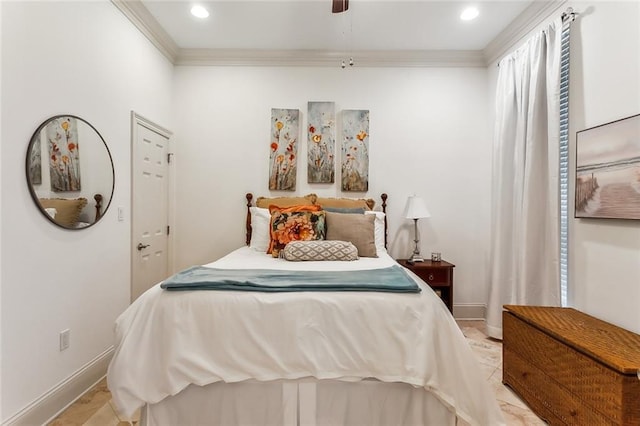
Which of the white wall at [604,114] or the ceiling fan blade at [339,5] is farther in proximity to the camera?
the ceiling fan blade at [339,5]

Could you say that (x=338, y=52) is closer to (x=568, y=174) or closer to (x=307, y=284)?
(x=568, y=174)

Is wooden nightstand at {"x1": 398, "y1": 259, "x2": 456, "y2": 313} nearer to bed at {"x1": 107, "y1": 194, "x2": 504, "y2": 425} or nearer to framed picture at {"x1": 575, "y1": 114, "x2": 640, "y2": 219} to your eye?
framed picture at {"x1": 575, "y1": 114, "x2": 640, "y2": 219}

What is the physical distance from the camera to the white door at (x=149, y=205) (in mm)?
2773

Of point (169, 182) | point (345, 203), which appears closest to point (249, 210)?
point (169, 182)

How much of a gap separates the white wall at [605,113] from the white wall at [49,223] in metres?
3.48

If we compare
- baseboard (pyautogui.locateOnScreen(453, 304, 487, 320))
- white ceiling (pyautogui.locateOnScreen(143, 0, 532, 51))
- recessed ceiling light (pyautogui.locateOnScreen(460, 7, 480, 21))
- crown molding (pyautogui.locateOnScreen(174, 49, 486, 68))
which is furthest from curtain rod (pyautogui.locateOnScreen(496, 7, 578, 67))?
baseboard (pyautogui.locateOnScreen(453, 304, 487, 320))

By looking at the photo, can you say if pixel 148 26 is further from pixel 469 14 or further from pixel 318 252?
pixel 469 14

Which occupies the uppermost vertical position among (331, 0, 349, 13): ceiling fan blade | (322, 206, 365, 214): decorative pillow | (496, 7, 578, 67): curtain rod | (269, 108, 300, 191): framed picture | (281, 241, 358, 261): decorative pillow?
(496, 7, 578, 67): curtain rod

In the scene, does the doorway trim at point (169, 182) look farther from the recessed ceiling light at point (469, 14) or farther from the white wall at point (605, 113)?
the white wall at point (605, 113)

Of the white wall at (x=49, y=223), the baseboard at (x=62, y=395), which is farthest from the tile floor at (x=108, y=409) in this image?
the white wall at (x=49, y=223)

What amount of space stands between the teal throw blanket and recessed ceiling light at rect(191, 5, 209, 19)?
233cm

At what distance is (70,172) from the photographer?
202 cm

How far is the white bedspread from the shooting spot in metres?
1.48

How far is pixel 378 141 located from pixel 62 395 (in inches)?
132
